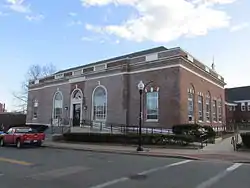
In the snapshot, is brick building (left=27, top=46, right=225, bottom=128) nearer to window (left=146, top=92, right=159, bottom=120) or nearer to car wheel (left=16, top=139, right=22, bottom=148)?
window (left=146, top=92, right=159, bottom=120)

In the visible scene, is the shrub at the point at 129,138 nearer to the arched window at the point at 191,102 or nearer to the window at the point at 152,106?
the window at the point at 152,106

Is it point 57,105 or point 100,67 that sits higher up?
point 100,67

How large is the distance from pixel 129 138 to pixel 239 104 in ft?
181

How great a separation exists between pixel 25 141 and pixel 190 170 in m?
15.6

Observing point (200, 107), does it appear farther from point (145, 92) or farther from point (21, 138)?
point (21, 138)

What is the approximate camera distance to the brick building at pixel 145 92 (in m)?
29.7

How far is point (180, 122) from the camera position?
28641 millimetres

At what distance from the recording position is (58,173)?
11.0 meters

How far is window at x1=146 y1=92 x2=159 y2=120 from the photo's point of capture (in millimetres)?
30625

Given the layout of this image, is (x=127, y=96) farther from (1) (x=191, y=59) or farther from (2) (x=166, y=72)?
(1) (x=191, y=59)

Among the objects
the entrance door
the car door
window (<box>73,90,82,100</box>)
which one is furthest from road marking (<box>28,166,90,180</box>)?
window (<box>73,90,82,100</box>)

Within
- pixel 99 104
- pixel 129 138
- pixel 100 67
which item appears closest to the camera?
pixel 129 138

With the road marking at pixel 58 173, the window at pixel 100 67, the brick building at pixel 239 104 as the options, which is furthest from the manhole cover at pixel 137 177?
the brick building at pixel 239 104

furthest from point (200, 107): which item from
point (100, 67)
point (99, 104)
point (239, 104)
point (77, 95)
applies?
point (239, 104)
